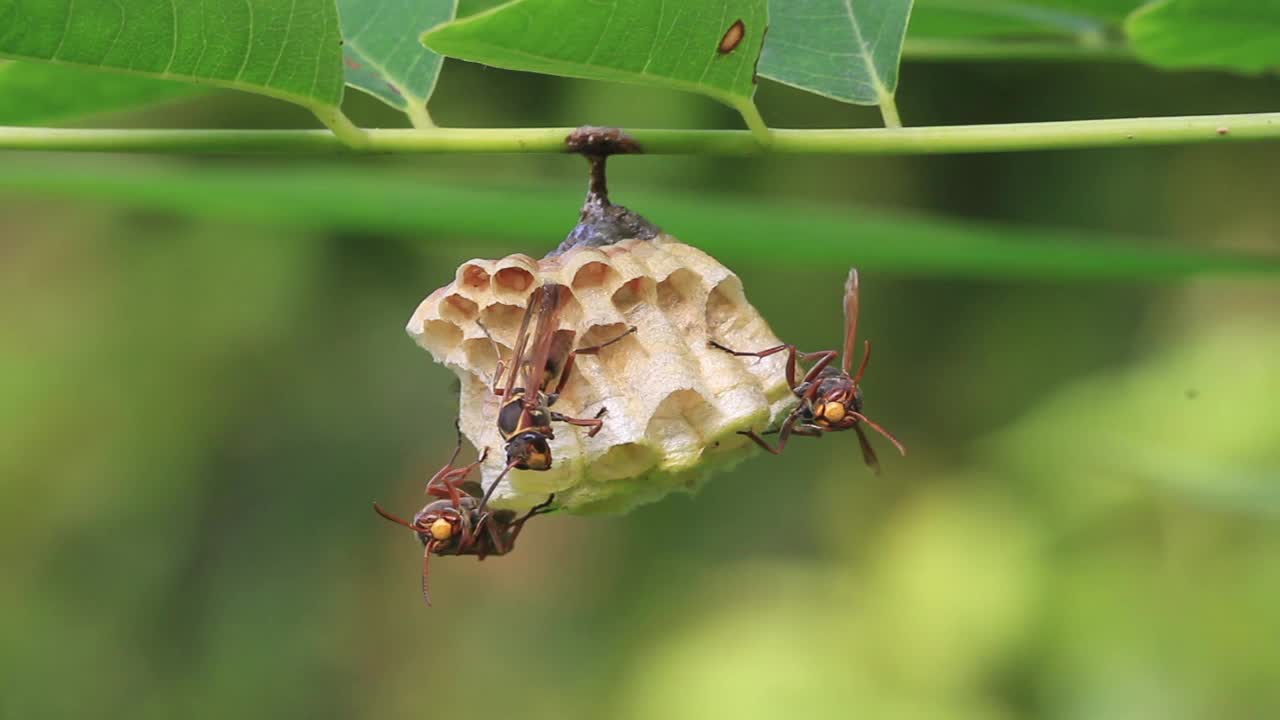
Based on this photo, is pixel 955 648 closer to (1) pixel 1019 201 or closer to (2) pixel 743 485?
(2) pixel 743 485

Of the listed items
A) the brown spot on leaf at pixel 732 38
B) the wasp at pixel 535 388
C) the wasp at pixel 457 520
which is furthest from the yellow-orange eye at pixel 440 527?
the brown spot on leaf at pixel 732 38

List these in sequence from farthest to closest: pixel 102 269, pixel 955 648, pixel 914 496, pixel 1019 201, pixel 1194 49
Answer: pixel 102 269 < pixel 1019 201 < pixel 914 496 < pixel 955 648 < pixel 1194 49

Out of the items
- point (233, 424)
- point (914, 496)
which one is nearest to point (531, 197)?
point (914, 496)

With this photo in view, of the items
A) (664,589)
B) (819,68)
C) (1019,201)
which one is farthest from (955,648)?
(819,68)

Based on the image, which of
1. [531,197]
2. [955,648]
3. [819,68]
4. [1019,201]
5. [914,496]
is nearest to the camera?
[819,68]

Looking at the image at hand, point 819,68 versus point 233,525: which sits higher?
point 819,68

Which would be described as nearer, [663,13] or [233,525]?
[663,13]

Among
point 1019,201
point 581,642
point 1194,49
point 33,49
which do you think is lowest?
point 581,642

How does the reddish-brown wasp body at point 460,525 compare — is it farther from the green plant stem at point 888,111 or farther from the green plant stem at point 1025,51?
the green plant stem at point 1025,51
